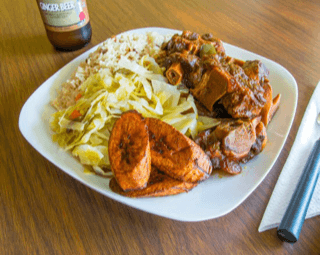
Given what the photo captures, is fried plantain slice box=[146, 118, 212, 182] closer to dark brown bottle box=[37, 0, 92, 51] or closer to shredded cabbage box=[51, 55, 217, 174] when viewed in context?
shredded cabbage box=[51, 55, 217, 174]

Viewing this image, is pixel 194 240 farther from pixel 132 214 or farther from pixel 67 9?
pixel 67 9

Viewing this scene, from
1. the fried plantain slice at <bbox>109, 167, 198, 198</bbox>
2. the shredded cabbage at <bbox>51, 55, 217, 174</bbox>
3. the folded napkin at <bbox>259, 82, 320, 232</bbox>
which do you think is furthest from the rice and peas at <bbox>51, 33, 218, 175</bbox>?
the folded napkin at <bbox>259, 82, 320, 232</bbox>

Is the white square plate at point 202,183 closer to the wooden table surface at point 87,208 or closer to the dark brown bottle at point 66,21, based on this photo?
the wooden table surface at point 87,208

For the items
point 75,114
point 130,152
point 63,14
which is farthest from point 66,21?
point 130,152

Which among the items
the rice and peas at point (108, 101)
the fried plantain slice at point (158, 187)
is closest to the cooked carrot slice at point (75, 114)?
the rice and peas at point (108, 101)

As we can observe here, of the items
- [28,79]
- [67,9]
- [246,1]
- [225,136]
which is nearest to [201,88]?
[225,136]

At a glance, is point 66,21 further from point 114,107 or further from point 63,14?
point 114,107

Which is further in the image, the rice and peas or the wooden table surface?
the rice and peas
